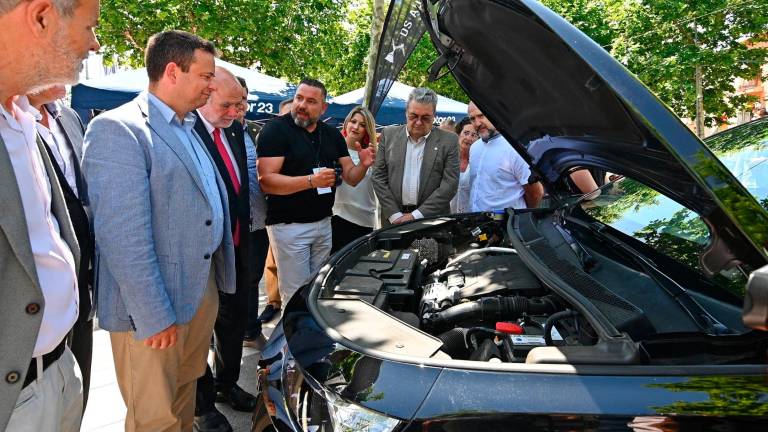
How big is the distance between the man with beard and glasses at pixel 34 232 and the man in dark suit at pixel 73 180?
0.61m

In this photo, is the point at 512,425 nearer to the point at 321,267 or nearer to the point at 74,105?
the point at 321,267

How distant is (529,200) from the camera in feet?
14.1

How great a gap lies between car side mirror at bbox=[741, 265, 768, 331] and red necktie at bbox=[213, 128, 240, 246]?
261 cm

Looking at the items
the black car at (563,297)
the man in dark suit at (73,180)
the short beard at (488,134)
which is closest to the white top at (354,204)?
the short beard at (488,134)

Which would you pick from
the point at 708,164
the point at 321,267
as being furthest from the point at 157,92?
the point at 708,164

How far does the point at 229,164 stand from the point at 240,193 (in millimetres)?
192

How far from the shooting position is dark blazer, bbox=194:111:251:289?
2.96 m

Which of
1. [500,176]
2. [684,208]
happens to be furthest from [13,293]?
[500,176]

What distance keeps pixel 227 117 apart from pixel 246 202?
1.79ft

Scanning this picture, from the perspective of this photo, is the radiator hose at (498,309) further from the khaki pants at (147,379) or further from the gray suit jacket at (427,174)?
the gray suit jacket at (427,174)

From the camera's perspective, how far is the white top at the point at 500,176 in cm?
409

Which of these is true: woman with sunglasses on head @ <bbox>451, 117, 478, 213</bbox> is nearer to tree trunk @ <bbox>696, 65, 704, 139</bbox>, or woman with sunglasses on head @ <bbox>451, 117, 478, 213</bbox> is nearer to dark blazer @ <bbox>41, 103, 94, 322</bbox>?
dark blazer @ <bbox>41, 103, 94, 322</bbox>

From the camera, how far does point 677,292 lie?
1.62 m

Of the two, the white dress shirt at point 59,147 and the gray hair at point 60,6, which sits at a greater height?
the gray hair at point 60,6
